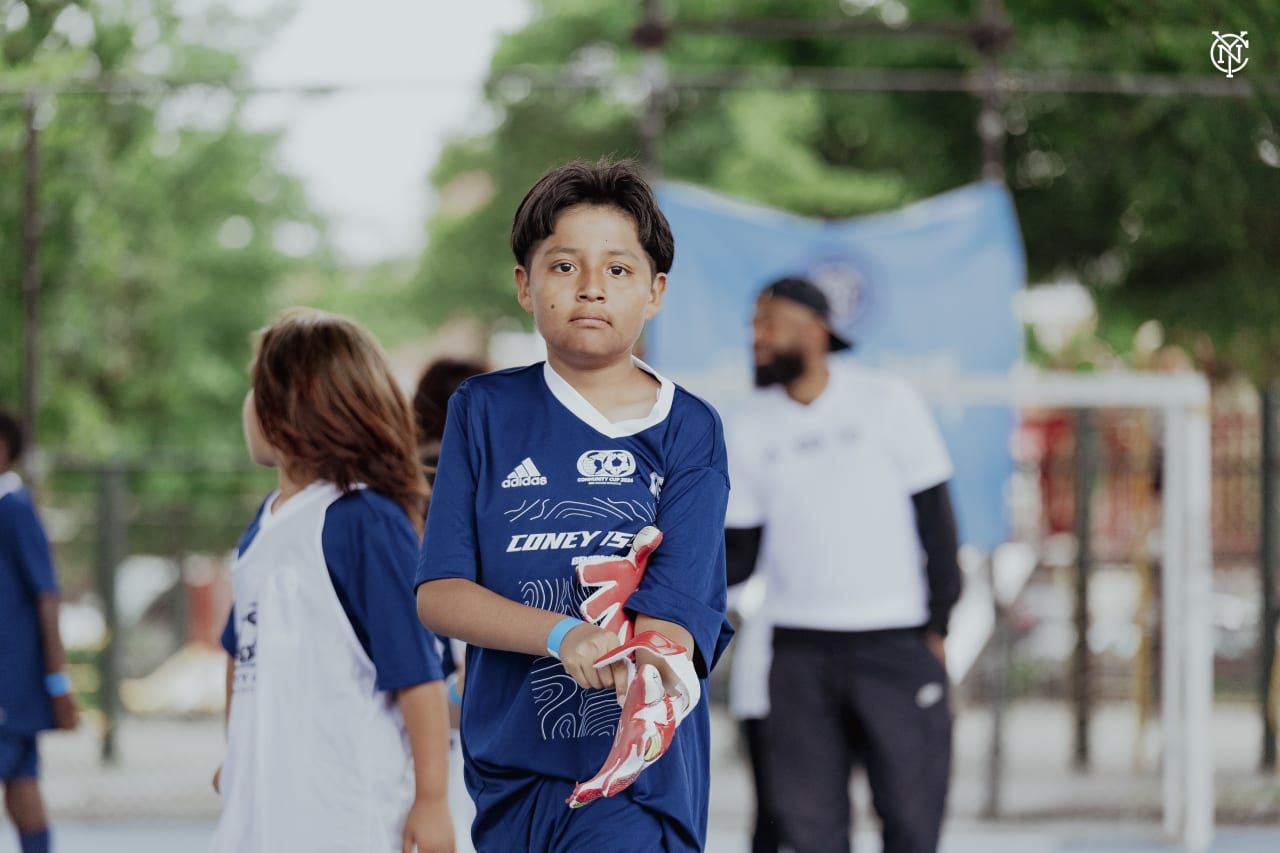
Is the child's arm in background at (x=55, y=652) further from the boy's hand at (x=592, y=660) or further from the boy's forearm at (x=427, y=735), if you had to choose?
the boy's hand at (x=592, y=660)

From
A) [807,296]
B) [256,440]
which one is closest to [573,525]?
[256,440]

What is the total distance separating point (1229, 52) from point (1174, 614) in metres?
2.64

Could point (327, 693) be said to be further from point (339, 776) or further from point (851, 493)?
point (851, 493)

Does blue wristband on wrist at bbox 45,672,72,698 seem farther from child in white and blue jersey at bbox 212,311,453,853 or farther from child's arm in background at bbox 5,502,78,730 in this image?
child in white and blue jersey at bbox 212,311,453,853

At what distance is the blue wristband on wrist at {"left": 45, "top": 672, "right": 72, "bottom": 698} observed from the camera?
565 cm

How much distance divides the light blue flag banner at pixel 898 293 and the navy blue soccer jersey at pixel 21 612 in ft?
9.95

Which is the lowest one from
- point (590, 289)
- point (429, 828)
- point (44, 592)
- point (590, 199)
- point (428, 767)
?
point (429, 828)

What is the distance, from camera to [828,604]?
4652 millimetres

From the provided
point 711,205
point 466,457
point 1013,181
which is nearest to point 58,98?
Answer: point 711,205

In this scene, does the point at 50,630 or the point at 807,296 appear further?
the point at 50,630

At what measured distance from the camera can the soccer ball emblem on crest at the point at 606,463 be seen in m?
2.35

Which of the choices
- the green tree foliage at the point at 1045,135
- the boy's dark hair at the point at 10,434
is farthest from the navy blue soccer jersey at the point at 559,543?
the green tree foliage at the point at 1045,135

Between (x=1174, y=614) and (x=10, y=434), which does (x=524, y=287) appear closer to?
(x=10, y=434)

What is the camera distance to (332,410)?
3.14 m
